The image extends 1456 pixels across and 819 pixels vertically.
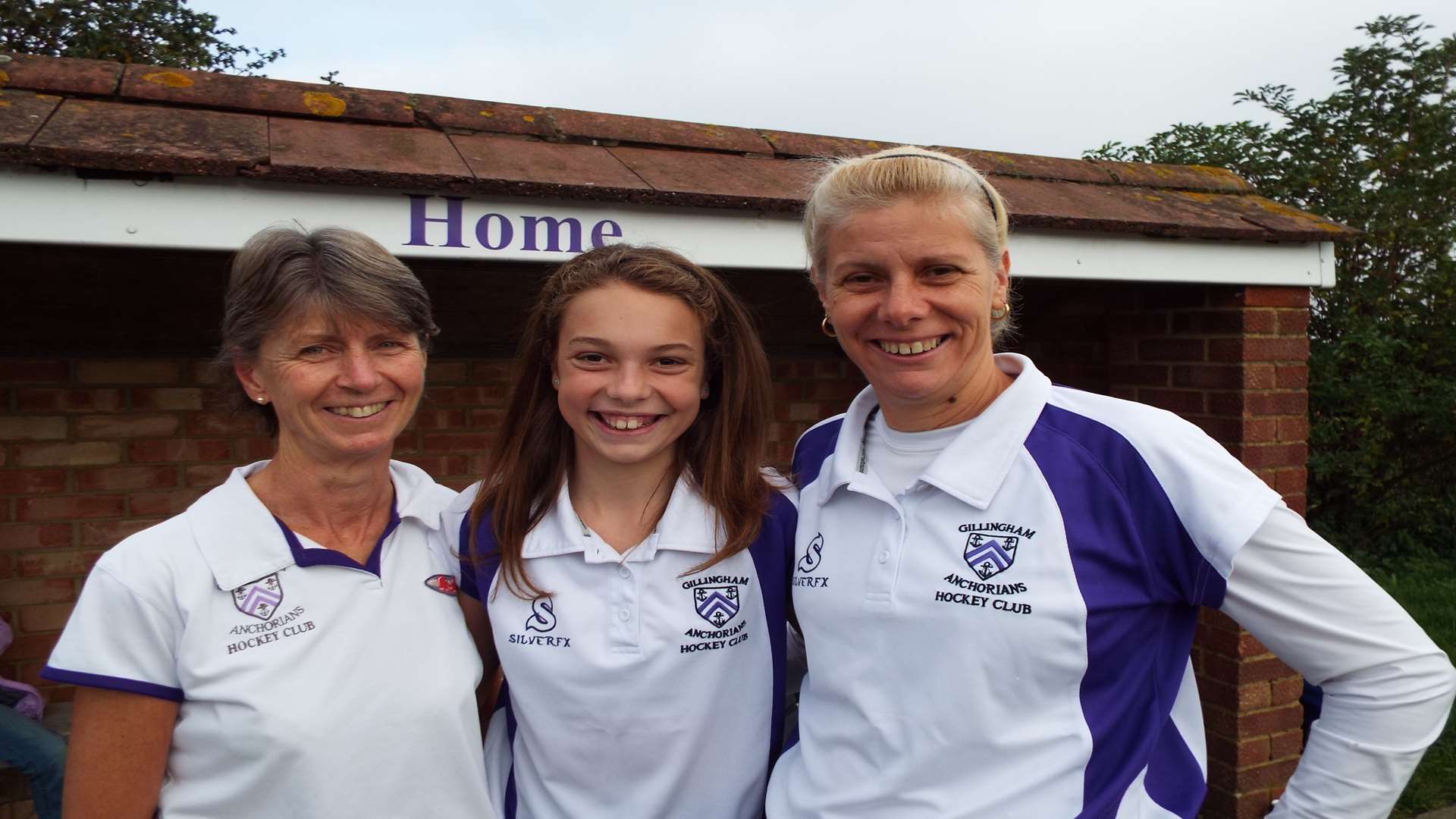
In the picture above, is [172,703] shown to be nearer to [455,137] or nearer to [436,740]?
[436,740]

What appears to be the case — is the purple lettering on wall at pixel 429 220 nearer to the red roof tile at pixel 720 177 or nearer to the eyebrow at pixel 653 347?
the red roof tile at pixel 720 177

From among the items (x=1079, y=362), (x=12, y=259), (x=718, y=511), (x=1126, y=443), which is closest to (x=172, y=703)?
(x=718, y=511)

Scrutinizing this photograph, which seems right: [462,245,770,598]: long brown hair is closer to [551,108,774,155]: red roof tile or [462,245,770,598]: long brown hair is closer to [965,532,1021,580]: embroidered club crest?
[965,532,1021,580]: embroidered club crest

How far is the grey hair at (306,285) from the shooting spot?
1860mm

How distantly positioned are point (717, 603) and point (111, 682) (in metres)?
1.04

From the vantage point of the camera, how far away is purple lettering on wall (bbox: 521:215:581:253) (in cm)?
268

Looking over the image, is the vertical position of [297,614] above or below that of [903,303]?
below

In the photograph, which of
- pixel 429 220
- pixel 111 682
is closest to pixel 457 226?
pixel 429 220

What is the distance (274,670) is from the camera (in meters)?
1.74

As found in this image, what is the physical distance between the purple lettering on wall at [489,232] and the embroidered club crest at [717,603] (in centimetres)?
116

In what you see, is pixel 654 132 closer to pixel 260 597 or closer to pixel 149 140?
pixel 149 140

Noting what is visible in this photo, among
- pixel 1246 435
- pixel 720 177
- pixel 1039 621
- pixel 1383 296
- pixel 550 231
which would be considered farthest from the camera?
pixel 1383 296

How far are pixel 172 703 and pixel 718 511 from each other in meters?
1.03

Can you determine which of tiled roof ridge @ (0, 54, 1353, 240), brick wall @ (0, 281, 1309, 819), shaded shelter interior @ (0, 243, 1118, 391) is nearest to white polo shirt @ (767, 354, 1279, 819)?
tiled roof ridge @ (0, 54, 1353, 240)
